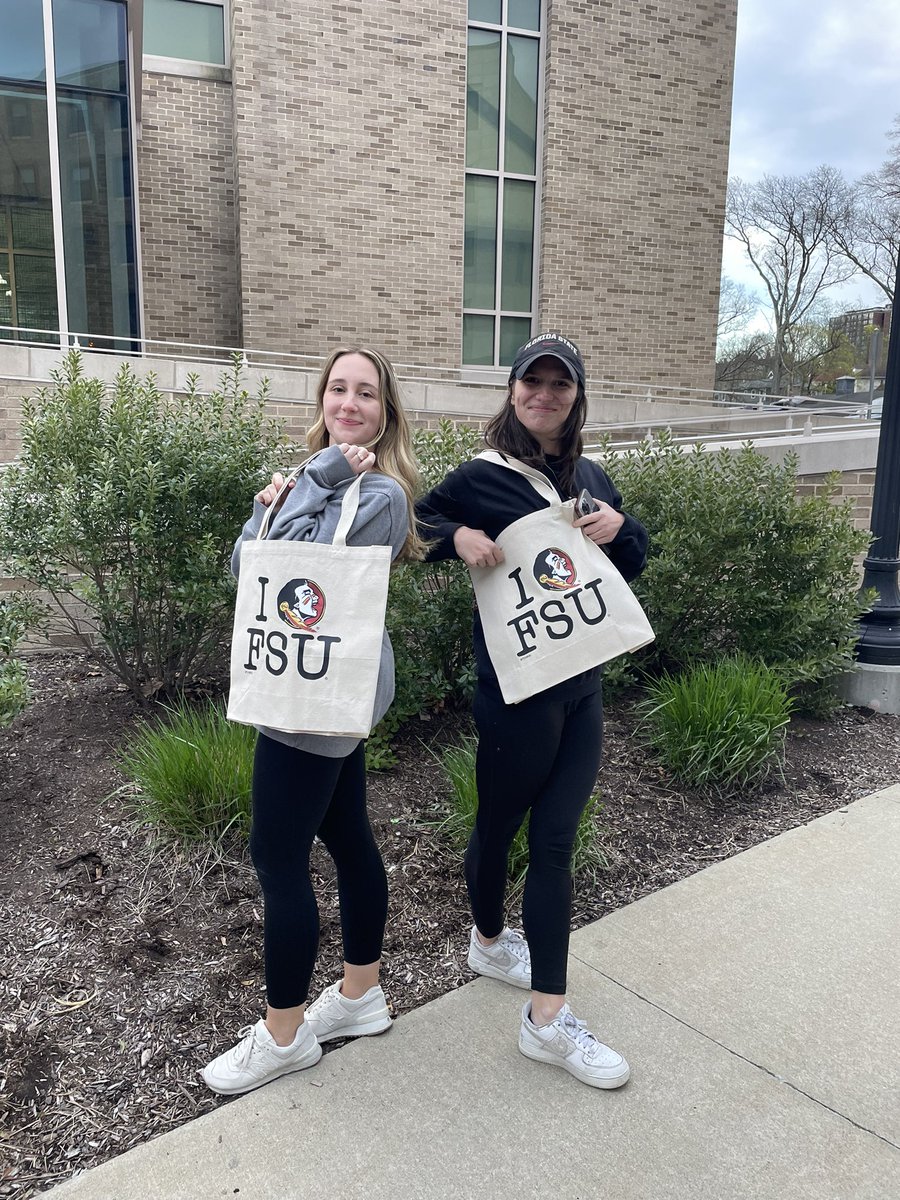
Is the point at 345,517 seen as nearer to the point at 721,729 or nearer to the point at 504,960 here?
the point at 504,960

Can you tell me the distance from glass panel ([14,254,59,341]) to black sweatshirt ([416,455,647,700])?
36.4 feet

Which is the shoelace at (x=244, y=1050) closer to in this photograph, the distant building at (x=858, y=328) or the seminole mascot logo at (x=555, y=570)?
the seminole mascot logo at (x=555, y=570)

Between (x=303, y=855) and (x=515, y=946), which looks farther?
(x=515, y=946)

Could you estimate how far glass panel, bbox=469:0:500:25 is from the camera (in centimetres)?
1477

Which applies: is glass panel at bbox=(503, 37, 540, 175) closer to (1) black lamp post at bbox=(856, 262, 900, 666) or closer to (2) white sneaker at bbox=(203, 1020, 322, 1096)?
(1) black lamp post at bbox=(856, 262, 900, 666)

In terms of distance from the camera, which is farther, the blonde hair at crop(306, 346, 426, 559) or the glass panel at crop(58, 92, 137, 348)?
the glass panel at crop(58, 92, 137, 348)

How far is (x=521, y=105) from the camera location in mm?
15258

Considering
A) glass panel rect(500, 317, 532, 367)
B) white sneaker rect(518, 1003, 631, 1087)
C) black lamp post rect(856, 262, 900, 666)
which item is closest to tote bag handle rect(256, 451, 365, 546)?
white sneaker rect(518, 1003, 631, 1087)

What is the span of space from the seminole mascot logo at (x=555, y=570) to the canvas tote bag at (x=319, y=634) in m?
0.49

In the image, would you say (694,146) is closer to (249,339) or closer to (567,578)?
(249,339)

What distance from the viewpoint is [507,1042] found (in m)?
2.54

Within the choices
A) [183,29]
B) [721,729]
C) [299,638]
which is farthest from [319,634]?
[183,29]

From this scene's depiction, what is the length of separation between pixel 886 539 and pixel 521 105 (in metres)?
12.6

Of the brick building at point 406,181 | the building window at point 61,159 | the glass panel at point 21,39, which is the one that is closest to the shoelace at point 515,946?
the building window at point 61,159
